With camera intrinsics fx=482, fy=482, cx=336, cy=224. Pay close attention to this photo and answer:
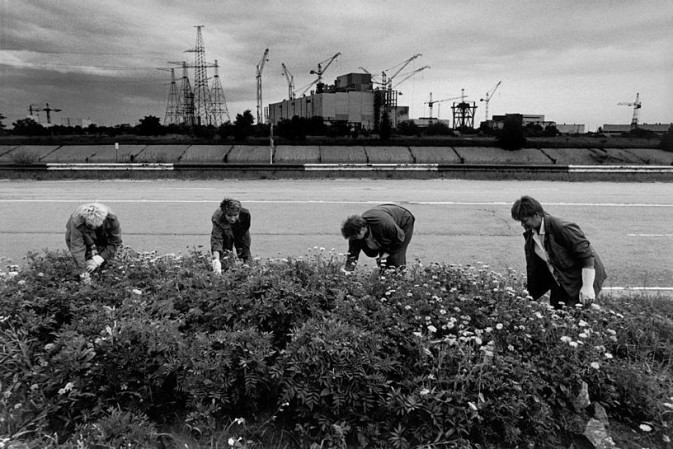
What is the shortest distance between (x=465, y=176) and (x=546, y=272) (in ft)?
53.7

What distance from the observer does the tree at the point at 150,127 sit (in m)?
30.8

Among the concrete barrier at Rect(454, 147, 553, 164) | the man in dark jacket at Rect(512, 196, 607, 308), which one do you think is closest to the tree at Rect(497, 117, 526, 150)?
the concrete barrier at Rect(454, 147, 553, 164)

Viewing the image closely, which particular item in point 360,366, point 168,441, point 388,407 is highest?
point 360,366

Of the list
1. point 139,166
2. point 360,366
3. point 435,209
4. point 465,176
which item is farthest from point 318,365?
point 139,166

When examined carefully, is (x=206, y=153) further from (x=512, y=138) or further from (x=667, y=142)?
(x=667, y=142)

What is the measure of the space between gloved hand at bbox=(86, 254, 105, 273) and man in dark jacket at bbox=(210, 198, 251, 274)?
1204 millimetres

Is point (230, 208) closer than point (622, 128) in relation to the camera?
Yes

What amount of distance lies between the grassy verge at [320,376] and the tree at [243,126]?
25394 millimetres

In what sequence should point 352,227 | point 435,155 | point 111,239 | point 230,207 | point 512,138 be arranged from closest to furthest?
point 352,227
point 111,239
point 230,207
point 435,155
point 512,138

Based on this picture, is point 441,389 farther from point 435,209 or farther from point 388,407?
point 435,209

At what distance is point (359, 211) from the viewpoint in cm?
1252

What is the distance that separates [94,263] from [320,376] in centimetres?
325

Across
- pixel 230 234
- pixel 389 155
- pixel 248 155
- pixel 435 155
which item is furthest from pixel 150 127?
pixel 230 234

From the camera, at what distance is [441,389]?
3.12m
